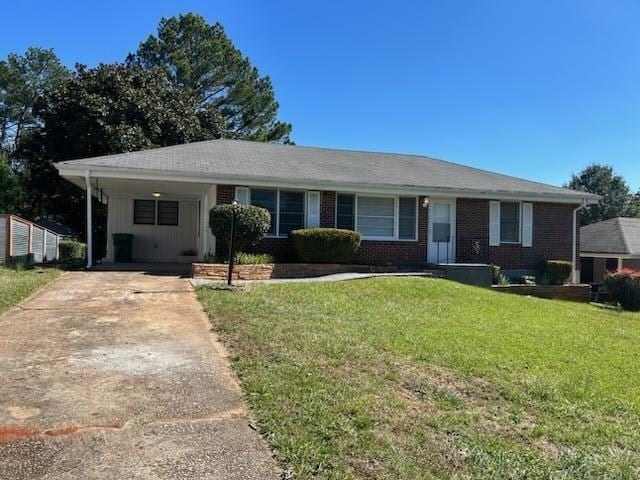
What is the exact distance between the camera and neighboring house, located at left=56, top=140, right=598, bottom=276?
14.0m

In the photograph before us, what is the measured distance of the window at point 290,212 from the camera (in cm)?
1473

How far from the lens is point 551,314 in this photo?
988 cm

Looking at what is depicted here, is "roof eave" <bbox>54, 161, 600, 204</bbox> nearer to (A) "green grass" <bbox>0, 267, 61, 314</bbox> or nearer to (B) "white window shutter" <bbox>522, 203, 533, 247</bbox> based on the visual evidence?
(B) "white window shutter" <bbox>522, 203, 533, 247</bbox>

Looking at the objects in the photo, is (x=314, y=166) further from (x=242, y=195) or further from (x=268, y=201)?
(x=242, y=195)

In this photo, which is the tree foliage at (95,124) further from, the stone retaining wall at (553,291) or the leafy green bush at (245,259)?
the stone retaining wall at (553,291)

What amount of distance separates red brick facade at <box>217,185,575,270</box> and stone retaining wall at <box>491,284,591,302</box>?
1.40 meters

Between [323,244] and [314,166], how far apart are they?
3.57 metres

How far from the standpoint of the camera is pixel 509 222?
54.5 feet

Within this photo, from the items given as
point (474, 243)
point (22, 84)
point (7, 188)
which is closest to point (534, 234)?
point (474, 243)

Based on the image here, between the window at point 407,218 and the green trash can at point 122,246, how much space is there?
8927mm

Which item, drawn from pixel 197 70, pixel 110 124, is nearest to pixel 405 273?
pixel 110 124

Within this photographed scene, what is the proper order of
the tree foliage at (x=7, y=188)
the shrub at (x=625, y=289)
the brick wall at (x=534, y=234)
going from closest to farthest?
the shrub at (x=625, y=289)
the brick wall at (x=534, y=234)
the tree foliage at (x=7, y=188)

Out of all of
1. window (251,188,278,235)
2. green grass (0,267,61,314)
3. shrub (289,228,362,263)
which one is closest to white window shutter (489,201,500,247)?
shrub (289,228,362,263)

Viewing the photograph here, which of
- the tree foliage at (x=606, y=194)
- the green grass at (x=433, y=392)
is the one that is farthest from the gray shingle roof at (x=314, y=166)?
the tree foliage at (x=606, y=194)
